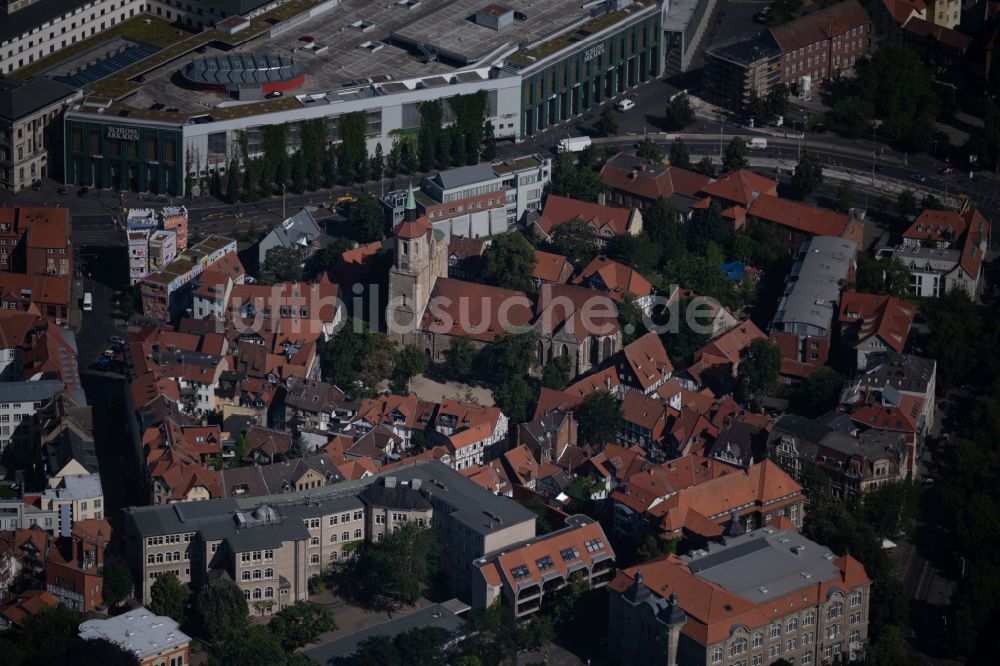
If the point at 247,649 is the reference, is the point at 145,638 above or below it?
below

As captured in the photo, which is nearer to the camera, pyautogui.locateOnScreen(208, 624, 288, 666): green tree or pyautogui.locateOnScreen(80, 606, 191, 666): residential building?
pyautogui.locateOnScreen(208, 624, 288, 666): green tree

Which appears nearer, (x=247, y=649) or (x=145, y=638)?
(x=247, y=649)

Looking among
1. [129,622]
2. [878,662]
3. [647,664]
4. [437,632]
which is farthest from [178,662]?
[878,662]

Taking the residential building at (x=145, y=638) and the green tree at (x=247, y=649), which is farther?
the residential building at (x=145, y=638)

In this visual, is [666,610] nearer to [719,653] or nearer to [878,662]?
[719,653]
